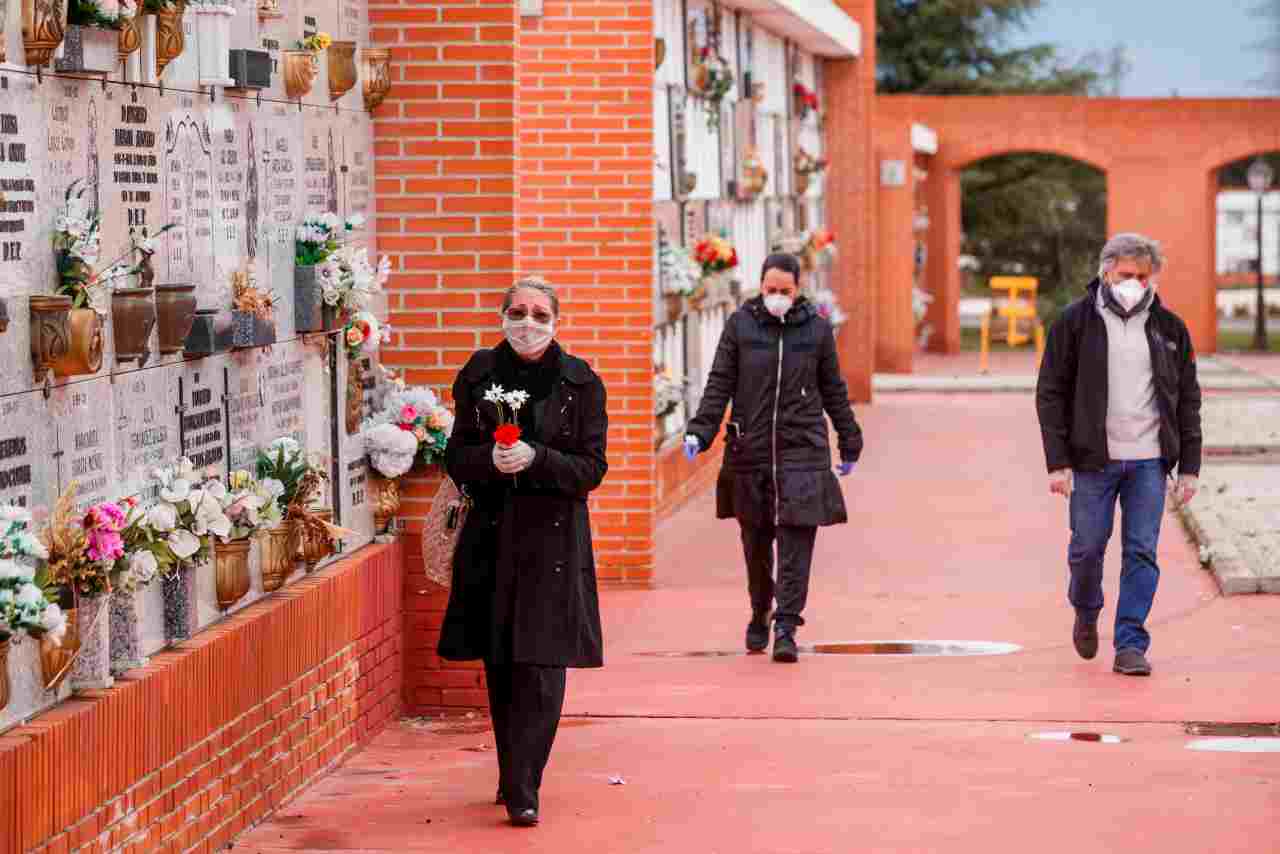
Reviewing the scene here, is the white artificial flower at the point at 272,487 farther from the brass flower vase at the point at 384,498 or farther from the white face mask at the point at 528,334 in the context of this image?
the brass flower vase at the point at 384,498

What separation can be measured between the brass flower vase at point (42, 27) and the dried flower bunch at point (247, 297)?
61.2 inches

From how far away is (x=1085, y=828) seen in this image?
7.04 m

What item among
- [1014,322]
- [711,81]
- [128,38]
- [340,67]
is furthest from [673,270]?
[1014,322]

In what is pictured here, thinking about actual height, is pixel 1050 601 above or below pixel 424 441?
below

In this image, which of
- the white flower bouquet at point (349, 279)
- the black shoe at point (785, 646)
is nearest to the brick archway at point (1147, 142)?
the black shoe at point (785, 646)

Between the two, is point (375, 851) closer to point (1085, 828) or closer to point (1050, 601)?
point (1085, 828)

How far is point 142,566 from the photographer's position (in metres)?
5.81

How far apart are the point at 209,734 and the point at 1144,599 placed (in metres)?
4.35

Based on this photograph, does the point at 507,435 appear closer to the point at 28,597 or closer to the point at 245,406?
the point at 245,406

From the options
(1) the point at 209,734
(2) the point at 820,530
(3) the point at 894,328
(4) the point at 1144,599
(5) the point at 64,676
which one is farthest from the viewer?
(3) the point at 894,328

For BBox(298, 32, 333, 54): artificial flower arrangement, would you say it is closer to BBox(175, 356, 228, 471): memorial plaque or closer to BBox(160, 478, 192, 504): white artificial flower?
BBox(175, 356, 228, 471): memorial plaque

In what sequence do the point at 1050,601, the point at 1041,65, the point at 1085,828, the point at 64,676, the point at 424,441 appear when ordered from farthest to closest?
the point at 1041,65 < the point at 1050,601 < the point at 424,441 < the point at 1085,828 < the point at 64,676

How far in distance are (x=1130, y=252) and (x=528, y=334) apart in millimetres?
3249

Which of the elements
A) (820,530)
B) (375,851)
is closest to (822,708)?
(375,851)
